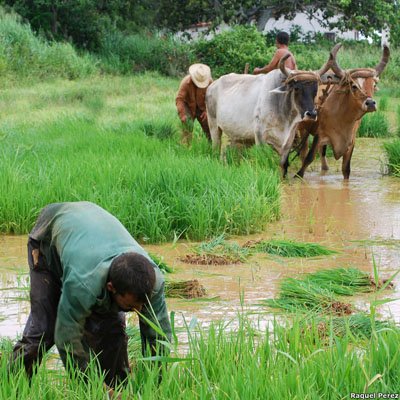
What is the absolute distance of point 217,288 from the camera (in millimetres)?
5605

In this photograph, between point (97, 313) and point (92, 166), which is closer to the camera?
point (97, 313)

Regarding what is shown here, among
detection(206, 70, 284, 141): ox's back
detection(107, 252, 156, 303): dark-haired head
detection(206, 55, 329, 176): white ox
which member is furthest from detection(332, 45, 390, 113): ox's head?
detection(107, 252, 156, 303): dark-haired head

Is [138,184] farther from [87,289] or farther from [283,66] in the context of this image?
[87,289]

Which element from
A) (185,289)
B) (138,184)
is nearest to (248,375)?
(185,289)

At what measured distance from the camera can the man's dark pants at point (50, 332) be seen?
364 cm

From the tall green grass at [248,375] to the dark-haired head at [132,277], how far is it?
23 centimetres

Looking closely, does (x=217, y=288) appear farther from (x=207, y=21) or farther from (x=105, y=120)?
(x=207, y=21)

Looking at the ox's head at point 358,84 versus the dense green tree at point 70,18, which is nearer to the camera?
the ox's head at point 358,84

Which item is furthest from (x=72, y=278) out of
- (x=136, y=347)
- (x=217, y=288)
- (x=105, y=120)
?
(x=105, y=120)

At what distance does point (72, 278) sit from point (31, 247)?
54 cm

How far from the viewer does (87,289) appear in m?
3.27

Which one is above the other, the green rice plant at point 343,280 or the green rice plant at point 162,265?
the green rice plant at point 343,280

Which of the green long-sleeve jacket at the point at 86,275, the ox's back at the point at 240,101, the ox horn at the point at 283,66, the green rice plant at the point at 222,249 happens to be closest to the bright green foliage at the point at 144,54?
the ox's back at the point at 240,101

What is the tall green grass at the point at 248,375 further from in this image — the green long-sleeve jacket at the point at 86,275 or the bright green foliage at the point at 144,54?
the bright green foliage at the point at 144,54
